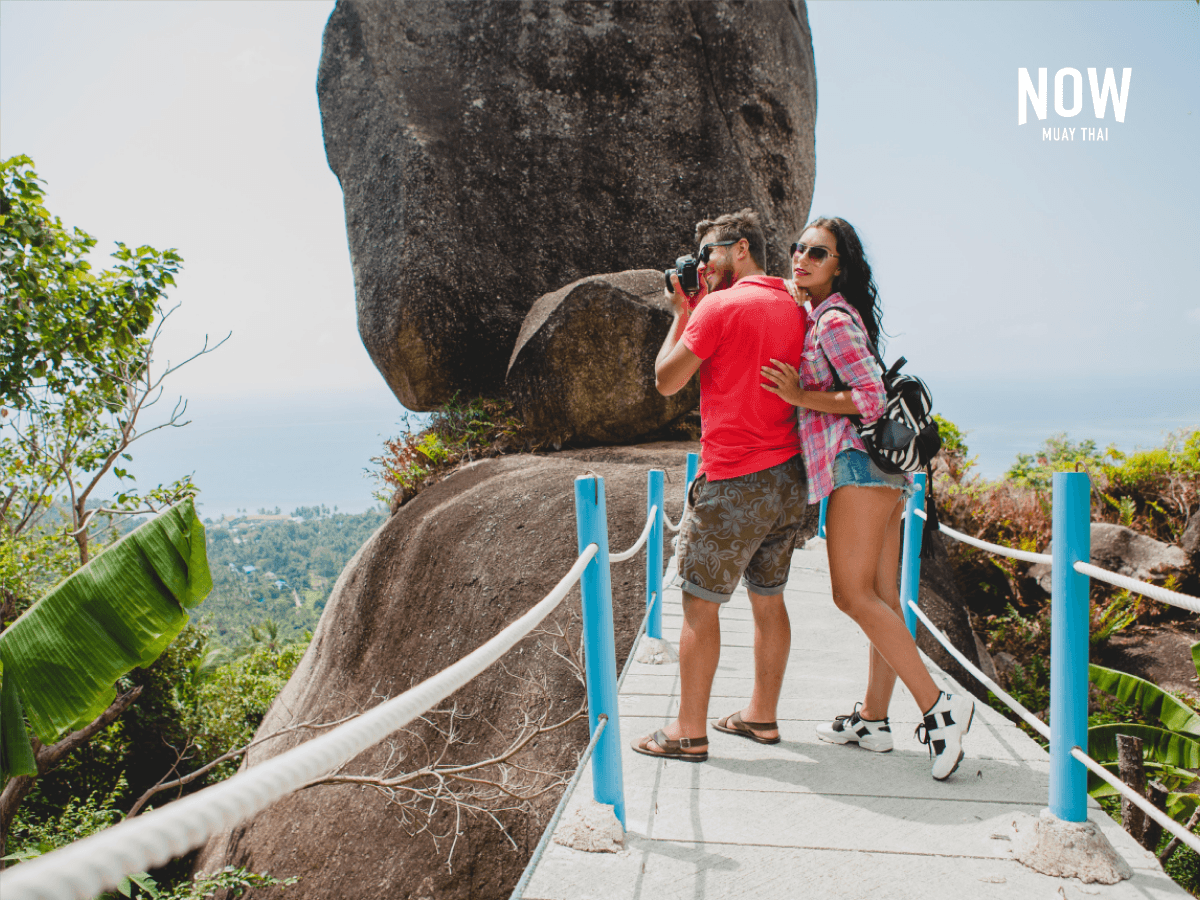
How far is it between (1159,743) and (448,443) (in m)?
7.86

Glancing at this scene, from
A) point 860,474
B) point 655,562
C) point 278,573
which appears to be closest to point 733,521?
point 860,474

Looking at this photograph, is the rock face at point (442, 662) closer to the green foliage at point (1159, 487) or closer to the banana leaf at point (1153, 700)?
the banana leaf at point (1153, 700)

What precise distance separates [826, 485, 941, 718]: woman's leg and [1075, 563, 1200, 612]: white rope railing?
634 millimetres

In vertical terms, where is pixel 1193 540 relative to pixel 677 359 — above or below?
below

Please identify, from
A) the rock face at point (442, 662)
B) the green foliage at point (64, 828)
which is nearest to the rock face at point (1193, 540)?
the rock face at point (442, 662)

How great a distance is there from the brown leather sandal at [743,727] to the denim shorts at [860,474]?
3.34ft

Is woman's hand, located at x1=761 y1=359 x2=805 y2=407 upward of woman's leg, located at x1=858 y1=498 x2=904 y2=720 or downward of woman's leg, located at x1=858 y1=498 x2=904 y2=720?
upward

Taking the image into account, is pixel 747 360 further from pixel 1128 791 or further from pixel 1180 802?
pixel 1180 802

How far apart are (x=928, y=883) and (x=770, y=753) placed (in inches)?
33.5

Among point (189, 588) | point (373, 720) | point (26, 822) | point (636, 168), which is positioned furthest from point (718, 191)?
point (26, 822)

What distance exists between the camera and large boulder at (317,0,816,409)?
10.7 meters

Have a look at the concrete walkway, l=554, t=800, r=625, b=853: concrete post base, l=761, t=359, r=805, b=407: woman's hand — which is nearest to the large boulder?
the concrete walkway

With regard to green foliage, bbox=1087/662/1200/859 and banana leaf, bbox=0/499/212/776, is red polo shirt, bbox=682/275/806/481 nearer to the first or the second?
green foliage, bbox=1087/662/1200/859

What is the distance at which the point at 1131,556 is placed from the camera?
8953 mm
